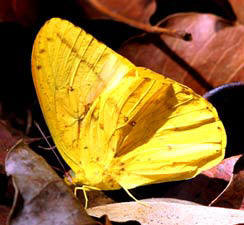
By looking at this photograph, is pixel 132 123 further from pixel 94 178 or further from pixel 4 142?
pixel 4 142

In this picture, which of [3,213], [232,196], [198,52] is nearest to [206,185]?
[232,196]

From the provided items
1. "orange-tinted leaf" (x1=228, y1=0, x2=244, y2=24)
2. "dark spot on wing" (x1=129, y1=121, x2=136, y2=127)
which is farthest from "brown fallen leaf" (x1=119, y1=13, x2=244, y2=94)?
"dark spot on wing" (x1=129, y1=121, x2=136, y2=127)

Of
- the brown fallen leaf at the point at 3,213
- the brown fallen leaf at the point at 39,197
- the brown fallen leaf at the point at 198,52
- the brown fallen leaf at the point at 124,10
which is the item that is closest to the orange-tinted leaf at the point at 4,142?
the brown fallen leaf at the point at 3,213

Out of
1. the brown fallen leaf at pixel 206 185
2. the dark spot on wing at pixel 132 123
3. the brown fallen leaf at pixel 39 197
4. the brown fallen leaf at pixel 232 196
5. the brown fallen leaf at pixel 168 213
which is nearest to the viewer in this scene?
the brown fallen leaf at pixel 39 197

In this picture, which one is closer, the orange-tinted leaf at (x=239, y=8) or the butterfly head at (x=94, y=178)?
the butterfly head at (x=94, y=178)

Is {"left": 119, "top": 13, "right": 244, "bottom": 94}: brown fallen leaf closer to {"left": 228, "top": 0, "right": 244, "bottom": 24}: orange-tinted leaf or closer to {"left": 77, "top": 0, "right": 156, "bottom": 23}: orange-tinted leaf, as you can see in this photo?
{"left": 228, "top": 0, "right": 244, "bottom": 24}: orange-tinted leaf

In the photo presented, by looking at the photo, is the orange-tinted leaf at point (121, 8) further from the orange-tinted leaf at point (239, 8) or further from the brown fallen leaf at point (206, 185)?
the brown fallen leaf at point (206, 185)

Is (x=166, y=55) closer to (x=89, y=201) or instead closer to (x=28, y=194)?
(x=89, y=201)
